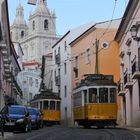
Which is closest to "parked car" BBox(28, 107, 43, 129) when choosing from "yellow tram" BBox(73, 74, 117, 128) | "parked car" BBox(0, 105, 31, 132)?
"yellow tram" BBox(73, 74, 117, 128)

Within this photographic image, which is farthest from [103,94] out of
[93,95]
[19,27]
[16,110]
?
[19,27]

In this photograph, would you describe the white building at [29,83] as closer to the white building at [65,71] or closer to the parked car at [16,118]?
the white building at [65,71]

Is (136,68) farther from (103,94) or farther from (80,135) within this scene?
(80,135)

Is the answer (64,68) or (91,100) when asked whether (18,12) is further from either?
(91,100)

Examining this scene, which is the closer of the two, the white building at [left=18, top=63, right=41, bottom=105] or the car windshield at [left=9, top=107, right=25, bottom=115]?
the car windshield at [left=9, top=107, right=25, bottom=115]

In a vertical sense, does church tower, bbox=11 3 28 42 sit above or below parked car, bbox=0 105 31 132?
above

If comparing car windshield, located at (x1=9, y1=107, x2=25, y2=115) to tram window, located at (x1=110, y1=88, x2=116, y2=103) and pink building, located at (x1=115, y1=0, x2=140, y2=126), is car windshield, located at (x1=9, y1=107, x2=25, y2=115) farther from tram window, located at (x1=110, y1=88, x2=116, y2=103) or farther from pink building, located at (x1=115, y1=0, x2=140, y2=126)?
pink building, located at (x1=115, y1=0, x2=140, y2=126)

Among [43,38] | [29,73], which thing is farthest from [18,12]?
[29,73]

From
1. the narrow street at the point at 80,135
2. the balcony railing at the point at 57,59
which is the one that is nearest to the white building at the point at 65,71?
the balcony railing at the point at 57,59

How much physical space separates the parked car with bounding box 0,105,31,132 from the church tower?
140 metres

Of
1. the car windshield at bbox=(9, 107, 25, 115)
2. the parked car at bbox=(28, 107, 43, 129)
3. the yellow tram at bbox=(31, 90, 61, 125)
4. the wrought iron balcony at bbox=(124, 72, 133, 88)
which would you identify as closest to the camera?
the car windshield at bbox=(9, 107, 25, 115)

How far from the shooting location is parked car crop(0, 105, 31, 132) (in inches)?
1046

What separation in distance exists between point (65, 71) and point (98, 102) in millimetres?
33233

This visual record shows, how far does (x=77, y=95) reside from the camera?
3525 centimetres
